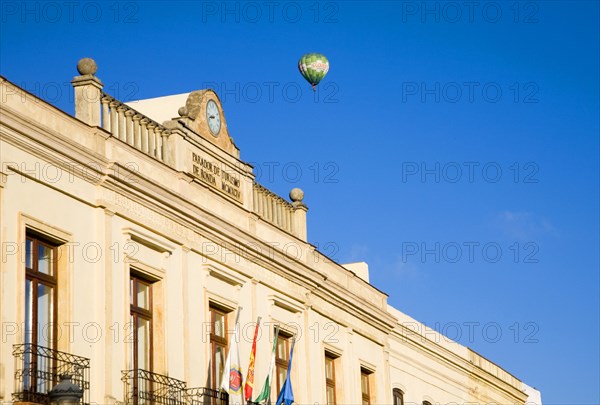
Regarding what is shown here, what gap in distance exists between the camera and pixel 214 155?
25312 mm

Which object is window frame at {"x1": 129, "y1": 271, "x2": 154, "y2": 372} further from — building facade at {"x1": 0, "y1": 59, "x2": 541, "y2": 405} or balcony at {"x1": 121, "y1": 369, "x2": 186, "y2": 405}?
balcony at {"x1": 121, "y1": 369, "x2": 186, "y2": 405}

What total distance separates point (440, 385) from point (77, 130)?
58.0 ft

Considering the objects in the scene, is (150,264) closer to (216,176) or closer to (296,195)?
(216,176)

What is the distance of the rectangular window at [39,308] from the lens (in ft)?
63.0

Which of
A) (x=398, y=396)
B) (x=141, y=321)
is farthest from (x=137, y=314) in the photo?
(x=398, y=396)

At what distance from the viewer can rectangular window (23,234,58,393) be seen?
19203 millimetres

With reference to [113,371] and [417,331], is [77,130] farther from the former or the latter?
[417,331]

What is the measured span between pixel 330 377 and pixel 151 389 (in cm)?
827

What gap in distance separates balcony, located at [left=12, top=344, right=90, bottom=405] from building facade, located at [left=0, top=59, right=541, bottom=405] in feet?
A: 0.07

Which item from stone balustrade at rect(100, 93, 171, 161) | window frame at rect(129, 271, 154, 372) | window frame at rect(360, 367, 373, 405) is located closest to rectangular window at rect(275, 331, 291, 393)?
window frame at rect(360, 367, 373, 405)

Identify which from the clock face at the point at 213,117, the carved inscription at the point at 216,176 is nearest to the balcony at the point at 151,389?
the carved inscription at the point at 216,176

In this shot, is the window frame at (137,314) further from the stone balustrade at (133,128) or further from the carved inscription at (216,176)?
the carved inscription at (216,176)

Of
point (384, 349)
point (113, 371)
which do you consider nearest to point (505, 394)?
point (384, 349)

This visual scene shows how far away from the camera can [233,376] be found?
77.1 feet
